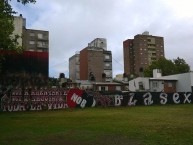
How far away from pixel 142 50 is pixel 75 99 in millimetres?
Result: 108759

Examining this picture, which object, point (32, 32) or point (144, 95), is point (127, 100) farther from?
point (32, 32)

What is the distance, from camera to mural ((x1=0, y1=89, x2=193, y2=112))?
4416 cm

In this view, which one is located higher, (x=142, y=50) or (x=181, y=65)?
(x=142, y=50)

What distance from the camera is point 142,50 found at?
155 m

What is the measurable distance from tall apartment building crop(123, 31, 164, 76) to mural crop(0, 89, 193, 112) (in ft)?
310

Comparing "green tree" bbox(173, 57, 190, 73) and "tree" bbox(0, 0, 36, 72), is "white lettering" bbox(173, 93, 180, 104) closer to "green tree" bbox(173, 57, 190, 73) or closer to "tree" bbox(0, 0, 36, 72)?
"tree" bbox(0, 0, 36, 72)

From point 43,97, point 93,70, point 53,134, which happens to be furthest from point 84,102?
point 93,70

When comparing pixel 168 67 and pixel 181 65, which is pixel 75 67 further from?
pixel 181 65

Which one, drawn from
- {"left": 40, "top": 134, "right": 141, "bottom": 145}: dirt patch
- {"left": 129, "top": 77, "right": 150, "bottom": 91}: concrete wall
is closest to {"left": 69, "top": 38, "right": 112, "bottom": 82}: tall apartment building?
{"left": 129, "top": 77, "right": 150, "bottom": 91}: concrete wall

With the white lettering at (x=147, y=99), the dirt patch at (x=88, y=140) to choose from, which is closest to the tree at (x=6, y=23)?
the dirt patch at (x=88, y=140)

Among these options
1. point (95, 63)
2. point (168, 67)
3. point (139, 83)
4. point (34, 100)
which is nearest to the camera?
point (34, 100)

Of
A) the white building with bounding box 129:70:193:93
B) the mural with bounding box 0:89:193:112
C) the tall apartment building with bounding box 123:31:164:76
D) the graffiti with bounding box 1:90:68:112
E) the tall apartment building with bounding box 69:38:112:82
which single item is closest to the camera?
the graffiti with bounding box 1:90:68:112

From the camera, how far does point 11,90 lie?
4375cm

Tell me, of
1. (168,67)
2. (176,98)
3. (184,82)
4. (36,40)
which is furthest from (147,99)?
(36,40)
